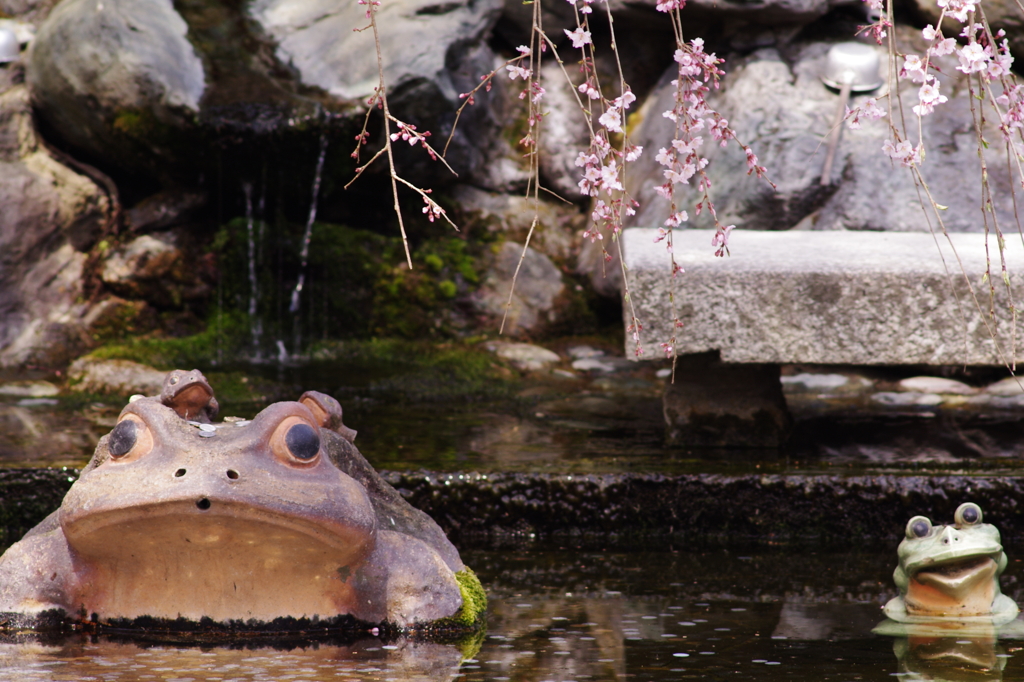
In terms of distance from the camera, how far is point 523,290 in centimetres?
723

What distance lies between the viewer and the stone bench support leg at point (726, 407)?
4062mm

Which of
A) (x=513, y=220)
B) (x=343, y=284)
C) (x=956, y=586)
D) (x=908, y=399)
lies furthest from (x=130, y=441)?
(x=513, y=220)

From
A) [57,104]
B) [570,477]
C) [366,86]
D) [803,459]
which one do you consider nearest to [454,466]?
[570,477]

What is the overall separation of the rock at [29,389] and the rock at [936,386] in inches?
180

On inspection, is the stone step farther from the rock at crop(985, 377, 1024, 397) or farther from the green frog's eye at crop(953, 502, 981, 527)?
the rock at crop(985, 377, 1024, 397)

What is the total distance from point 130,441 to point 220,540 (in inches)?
10.1

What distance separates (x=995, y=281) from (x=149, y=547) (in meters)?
2.59

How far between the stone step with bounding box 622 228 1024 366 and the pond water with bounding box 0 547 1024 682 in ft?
2.76

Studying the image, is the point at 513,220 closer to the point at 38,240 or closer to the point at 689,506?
the point at 38,240

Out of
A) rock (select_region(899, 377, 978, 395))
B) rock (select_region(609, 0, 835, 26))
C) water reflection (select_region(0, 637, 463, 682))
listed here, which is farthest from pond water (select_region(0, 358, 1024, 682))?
rock (select_region(609, 0, 835, 26))

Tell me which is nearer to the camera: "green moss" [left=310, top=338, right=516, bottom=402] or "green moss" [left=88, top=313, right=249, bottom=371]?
"green moss" [left=310, top=338, right=516, bottom=402]

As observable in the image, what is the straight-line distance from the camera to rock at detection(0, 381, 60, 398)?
17.5 ft

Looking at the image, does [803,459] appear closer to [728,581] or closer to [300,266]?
[728,581]

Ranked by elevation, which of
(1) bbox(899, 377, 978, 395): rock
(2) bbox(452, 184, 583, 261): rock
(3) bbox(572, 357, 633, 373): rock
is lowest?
(1) bbox(899, 377, 978, 395): rock
